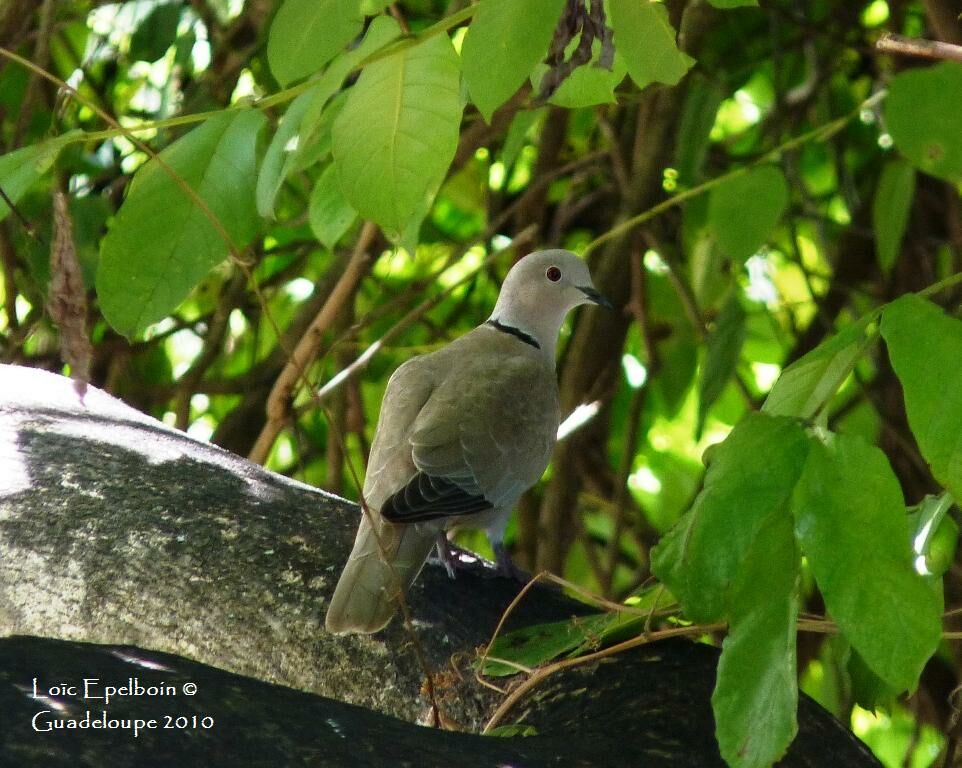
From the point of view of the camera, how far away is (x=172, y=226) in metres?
1.42

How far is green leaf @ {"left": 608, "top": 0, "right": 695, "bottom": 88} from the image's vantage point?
4.11ft

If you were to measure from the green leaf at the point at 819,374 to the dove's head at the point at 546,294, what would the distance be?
162 cm

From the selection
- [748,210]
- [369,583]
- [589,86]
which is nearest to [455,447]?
[369,583]

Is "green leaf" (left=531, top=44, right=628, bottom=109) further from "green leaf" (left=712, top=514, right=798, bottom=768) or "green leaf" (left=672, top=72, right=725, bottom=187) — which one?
"green leaf" (left=672, top=72, right=725, bottom=187)

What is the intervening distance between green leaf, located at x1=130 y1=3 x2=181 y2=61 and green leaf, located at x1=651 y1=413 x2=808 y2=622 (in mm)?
2172

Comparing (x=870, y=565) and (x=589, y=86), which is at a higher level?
(x=589, y=86)

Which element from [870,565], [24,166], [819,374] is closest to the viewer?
[870,565]

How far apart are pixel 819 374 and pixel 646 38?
35 cm

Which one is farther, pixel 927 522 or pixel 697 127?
pixel 697 127

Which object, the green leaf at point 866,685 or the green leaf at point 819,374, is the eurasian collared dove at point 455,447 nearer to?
the green leaf at point 866,685

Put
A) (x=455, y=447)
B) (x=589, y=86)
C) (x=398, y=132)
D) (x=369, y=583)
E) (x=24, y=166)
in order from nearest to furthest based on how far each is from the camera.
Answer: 1. (x=398, y=132)
2. (x=24, y=166)
3. (x=589, y=86)
4. (x=369, y=583)
5. (x=455, y=447)

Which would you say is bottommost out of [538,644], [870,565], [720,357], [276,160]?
[720,357]

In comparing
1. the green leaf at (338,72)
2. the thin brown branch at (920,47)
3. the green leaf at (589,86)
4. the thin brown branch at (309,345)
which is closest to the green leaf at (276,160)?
the green leaf at (338,72)

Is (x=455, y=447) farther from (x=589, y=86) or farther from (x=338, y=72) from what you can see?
(x=338, y=72)
